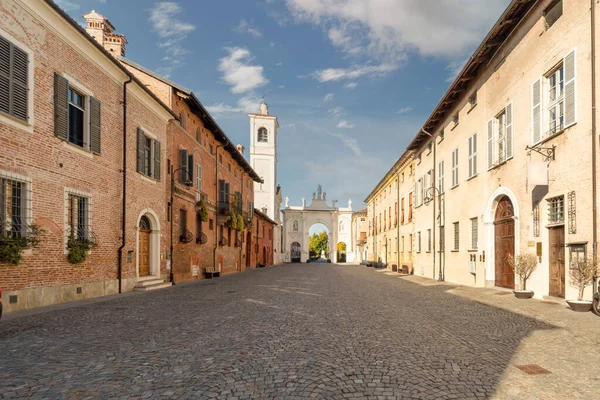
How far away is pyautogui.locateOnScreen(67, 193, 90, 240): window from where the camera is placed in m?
11.1

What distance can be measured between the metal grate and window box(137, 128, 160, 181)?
44.1ft

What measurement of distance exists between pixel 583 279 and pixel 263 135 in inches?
2157

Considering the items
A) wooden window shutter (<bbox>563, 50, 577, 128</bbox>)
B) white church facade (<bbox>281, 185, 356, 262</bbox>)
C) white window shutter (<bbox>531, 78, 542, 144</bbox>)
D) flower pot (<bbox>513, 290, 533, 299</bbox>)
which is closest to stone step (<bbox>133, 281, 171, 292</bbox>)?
flower pot (<bbox>513, 290, 533, 299</bbox>)

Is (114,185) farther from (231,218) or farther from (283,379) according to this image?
(231,218)

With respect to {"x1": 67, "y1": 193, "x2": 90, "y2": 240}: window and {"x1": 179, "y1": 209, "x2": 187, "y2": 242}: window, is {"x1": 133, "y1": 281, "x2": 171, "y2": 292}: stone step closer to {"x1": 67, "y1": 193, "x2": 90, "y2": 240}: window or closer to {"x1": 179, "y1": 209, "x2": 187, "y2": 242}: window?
{"x1": 179, "y1": 209, "x2": 187, "y2": 242}: window

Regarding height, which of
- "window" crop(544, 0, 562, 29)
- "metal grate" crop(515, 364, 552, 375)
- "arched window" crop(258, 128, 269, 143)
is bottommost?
"metal grate" crop(515, 364, 552, 375)

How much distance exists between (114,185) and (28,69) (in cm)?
464

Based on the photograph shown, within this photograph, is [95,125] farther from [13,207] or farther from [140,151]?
[13,207]

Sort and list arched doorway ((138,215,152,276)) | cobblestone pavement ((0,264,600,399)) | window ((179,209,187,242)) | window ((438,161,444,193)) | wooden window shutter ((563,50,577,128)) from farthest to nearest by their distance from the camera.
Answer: window ((438,161,444,193)), window ((179,209,187,242)), arched doorway ((138,215,152,276)), wooden window shutter ((563,50,577,128)), cobblestone pavement ((0,264,600,399))

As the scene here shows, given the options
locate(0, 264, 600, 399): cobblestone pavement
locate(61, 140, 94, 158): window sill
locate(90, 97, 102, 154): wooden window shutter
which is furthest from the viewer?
locate(90, 97, 102, 154): wooden window shutter

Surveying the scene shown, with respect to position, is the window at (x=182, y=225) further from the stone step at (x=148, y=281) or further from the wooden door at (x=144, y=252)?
the stone step at (x=148, y=281)

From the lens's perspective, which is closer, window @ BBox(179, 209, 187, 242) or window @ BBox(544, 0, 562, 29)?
window @ BBox(544, 0, 562, 29)

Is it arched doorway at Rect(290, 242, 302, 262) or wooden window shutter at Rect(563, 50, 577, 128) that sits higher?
wooden window shutter at Rect(563, 50, 577, 128)

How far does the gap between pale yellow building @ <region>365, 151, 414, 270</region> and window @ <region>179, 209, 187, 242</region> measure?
615 inches
